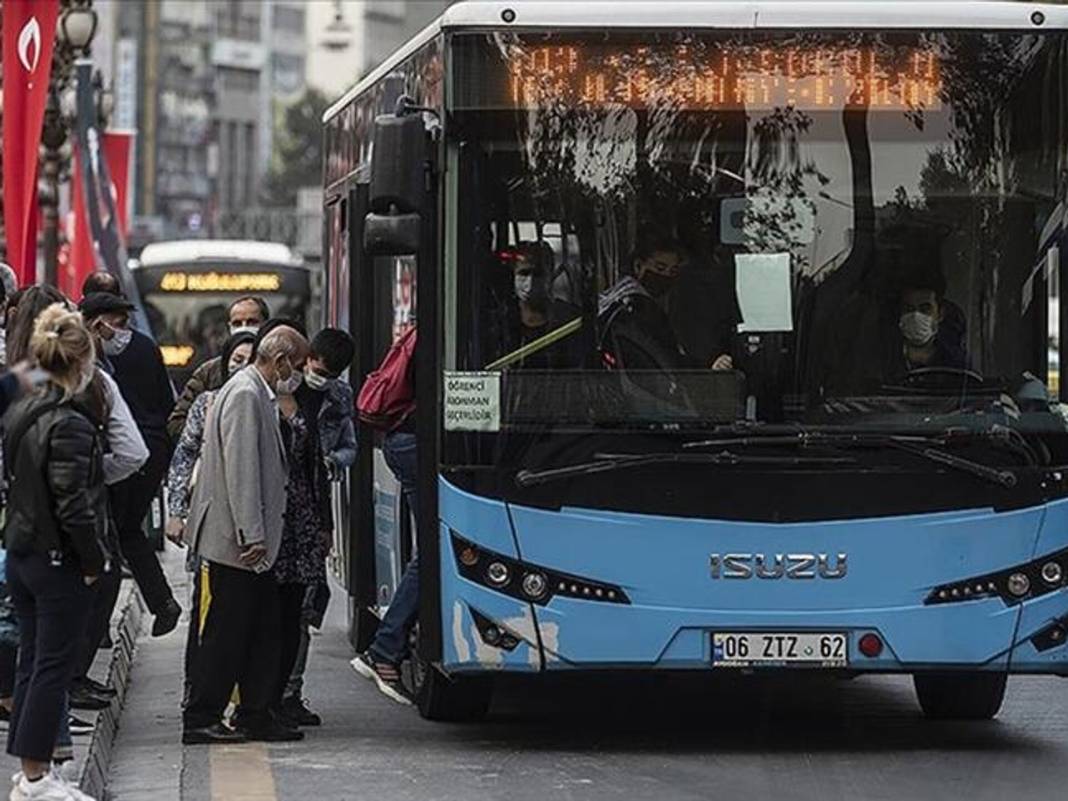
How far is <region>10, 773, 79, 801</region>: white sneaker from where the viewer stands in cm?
993

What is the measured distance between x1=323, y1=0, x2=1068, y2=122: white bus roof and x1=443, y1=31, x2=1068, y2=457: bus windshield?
0.17 feet

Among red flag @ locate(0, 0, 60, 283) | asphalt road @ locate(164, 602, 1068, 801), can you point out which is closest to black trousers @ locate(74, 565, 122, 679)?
asphalt road @ locate(164, 602, 1068, 801)

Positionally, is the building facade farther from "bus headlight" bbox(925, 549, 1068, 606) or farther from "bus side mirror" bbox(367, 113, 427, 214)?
"bus headlight" bbox(925, 549, 1068, 606)

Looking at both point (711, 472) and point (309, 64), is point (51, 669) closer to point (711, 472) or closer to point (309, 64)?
point (711, 472)

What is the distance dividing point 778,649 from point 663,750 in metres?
0.84

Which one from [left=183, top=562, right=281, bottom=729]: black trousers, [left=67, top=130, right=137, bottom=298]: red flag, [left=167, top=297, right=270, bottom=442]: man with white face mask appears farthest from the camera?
[left=67, top=130, right=137, bottom=298]: red flag

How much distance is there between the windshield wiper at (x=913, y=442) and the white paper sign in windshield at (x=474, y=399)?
2.84 ft

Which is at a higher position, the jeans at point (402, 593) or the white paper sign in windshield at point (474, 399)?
the white paper sign in windshield at point (474, 399)

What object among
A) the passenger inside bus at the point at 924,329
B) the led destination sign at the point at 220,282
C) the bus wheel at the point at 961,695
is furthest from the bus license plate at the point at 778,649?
the led destination sign at the point at 220,282

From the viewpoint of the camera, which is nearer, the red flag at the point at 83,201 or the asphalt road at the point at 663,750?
the asphalt road at the point at 663,750

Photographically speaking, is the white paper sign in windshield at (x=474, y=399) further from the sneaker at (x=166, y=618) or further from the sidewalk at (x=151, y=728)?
the sneaker at (x=166, y=618)

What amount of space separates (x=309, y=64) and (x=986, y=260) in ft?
577

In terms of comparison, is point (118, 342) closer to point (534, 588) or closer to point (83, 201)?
point (534, 588)

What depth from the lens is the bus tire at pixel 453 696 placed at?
41.8 ft
